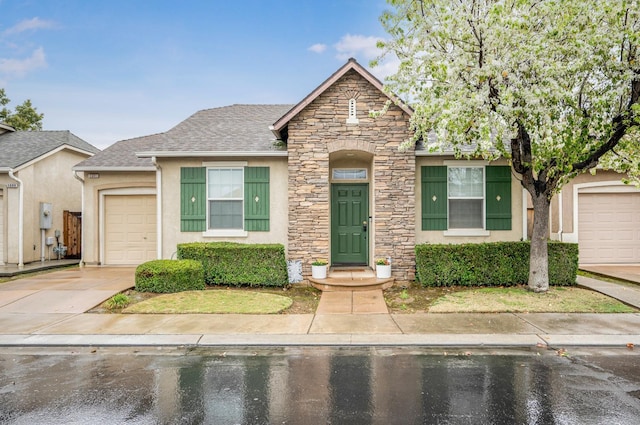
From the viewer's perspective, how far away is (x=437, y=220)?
9.97 m

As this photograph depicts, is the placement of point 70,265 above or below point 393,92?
below

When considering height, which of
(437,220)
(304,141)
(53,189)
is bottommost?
(437,220)

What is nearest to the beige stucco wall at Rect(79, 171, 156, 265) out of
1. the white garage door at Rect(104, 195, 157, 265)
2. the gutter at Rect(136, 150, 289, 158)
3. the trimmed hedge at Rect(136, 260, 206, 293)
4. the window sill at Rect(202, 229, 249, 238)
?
the white garage door at Rect(104, 195, 157, 265)

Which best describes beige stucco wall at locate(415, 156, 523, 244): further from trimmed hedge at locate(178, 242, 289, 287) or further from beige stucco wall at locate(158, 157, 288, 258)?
trimmed hedge at locate(178, 242, 289, 287)

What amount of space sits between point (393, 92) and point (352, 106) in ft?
4.75

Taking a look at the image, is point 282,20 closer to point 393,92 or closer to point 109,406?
point 393,92

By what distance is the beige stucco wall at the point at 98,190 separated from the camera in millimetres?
12109

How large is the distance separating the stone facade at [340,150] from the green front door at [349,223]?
1210 mm

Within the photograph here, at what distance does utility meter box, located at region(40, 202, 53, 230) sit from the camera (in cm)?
1288

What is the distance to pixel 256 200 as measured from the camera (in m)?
10.1

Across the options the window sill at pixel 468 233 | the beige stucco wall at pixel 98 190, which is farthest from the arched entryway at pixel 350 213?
the beige stucco wall at pixel 98 190

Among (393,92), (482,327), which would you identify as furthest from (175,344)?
(393,92)

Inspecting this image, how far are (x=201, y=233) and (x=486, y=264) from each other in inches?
299

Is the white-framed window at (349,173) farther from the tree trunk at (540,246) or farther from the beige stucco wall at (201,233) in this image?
the tree trunk at (540,246)
